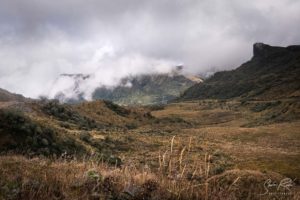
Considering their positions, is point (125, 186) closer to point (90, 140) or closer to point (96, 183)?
point (96, 183)

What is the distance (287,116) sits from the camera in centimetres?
8675

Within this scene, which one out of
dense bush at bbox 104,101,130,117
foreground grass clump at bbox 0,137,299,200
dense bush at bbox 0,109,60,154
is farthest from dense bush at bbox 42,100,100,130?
foreground grass clump at bbox 0,137,299,200

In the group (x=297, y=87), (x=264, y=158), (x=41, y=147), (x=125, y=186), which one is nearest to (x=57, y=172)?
(x=125, y=186)
